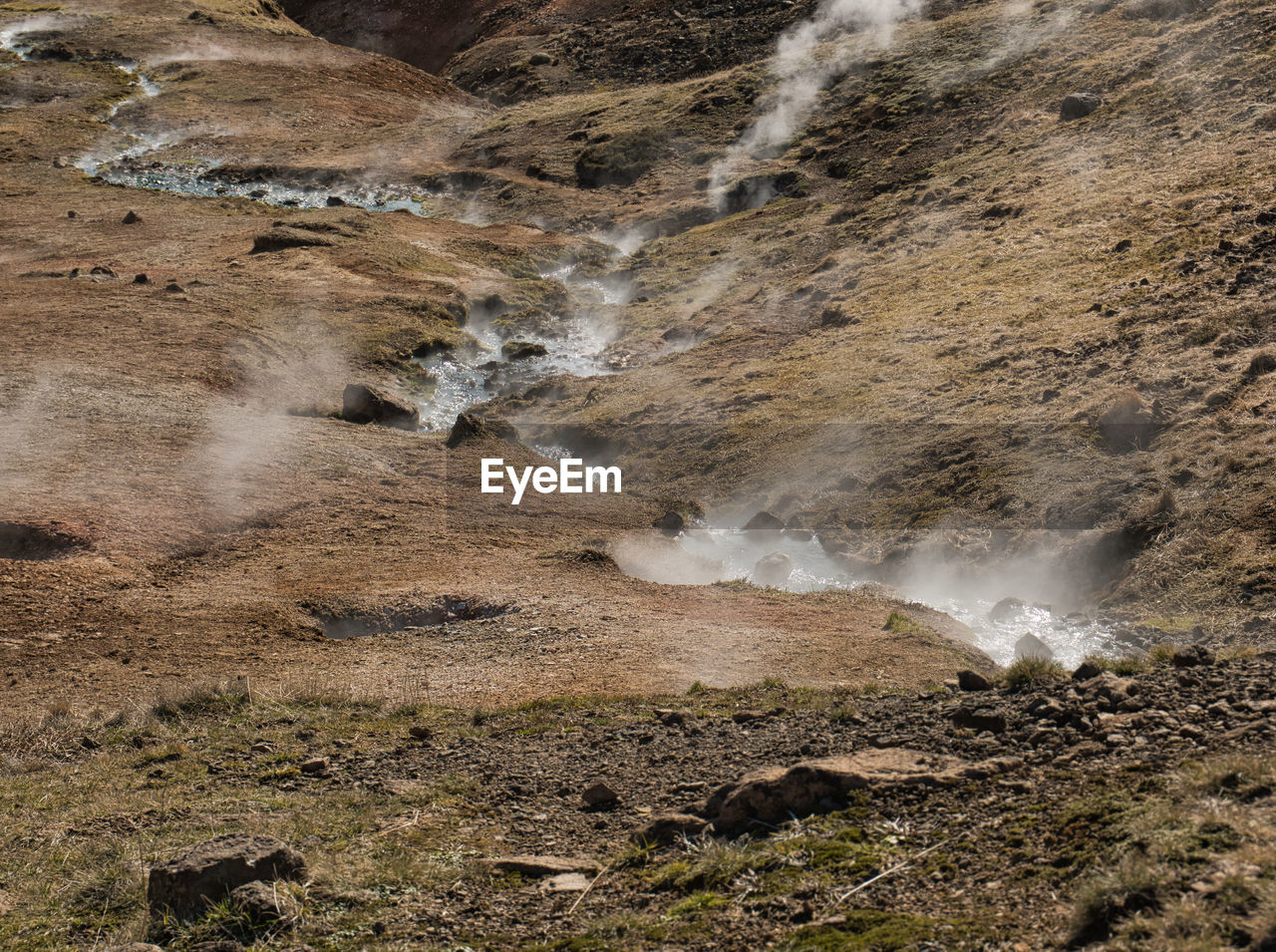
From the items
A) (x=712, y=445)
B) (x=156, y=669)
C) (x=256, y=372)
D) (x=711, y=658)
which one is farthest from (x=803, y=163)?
(x=156, y=669)

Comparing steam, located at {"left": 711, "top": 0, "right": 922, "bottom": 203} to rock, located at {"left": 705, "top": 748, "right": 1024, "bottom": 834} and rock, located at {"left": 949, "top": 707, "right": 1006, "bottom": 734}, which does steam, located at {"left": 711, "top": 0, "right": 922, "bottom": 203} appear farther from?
rock, located at {"left": 705, "top": 748, "right": 1024, "bottom": 834}

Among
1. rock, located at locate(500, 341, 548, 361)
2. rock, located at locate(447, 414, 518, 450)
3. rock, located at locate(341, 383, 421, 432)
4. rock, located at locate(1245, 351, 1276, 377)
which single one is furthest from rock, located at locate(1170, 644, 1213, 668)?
rock, located at locate(500, 341, 548, 361)

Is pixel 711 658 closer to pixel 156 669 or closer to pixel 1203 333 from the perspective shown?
pixel 156 669

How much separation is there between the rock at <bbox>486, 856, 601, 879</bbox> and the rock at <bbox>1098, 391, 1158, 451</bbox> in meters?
14.5

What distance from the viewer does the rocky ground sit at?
16.6 feet

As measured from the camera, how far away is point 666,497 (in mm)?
21375

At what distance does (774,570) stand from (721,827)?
11912 millimetres

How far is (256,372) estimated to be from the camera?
23484 millimetres

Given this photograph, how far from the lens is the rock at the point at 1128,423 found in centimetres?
1828

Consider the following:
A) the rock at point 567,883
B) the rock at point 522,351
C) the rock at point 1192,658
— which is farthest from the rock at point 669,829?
the rock at point 522,351

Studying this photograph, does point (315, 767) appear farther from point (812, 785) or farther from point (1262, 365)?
point (1262, 365)

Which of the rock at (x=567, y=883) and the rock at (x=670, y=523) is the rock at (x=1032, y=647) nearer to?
the rock at (x=670, y=523)

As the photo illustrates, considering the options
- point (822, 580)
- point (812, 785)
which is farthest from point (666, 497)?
point (812, 785)

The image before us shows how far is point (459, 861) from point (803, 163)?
3264 centimetres
